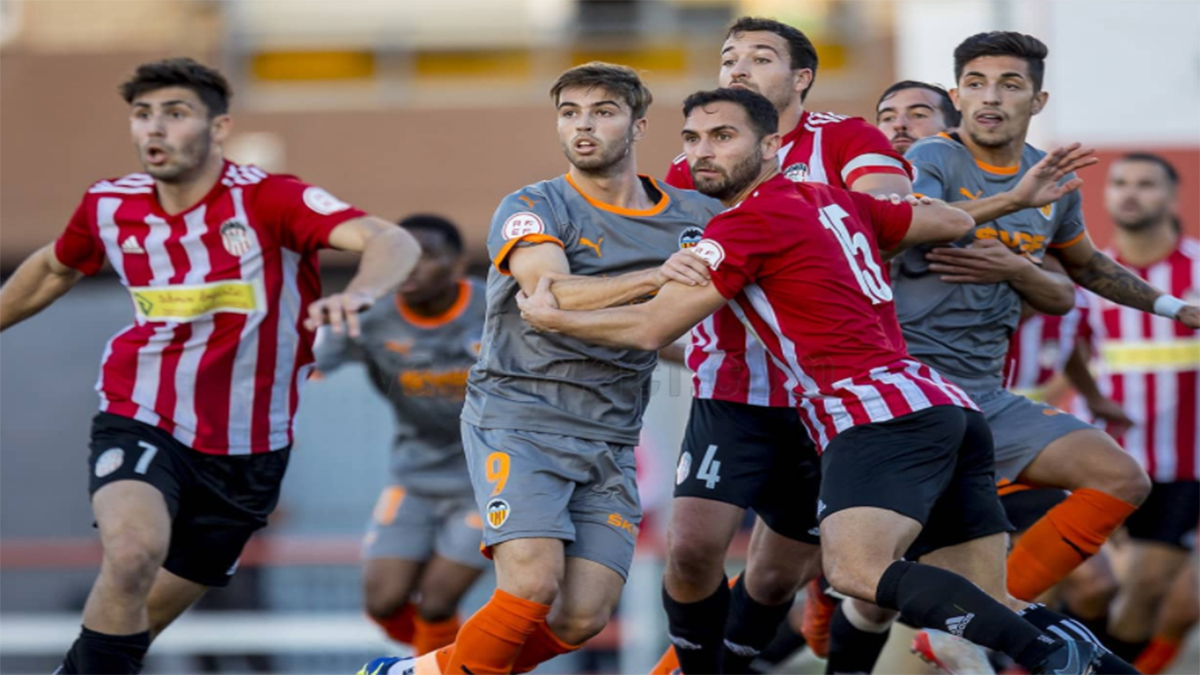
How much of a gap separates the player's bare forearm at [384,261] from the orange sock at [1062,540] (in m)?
2.46

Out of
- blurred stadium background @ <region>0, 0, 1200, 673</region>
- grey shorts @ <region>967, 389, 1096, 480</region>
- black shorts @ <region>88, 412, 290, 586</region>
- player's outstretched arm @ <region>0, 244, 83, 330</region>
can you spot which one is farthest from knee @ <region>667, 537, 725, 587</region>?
blurred stadium background @ <region>0, 0, 1200, 673</region>

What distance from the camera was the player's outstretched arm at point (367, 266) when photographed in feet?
16.4

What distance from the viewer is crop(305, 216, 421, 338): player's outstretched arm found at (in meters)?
4.99

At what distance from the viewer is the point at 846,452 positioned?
4918 mm

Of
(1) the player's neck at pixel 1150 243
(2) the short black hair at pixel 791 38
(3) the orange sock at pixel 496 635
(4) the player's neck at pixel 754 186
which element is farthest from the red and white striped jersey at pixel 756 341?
(1) the player's neck at pixel 1150 243

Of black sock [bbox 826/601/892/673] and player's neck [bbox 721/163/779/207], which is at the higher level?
player's neck [bbox 721/163/779/207]

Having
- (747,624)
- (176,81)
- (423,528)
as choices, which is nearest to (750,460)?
(747,624)

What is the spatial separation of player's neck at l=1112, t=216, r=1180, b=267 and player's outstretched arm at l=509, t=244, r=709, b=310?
473cm

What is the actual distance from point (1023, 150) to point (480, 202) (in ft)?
29.7

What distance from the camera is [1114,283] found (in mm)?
6180

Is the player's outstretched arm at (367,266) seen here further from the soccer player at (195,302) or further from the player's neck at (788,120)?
the player's neck at (788,120)

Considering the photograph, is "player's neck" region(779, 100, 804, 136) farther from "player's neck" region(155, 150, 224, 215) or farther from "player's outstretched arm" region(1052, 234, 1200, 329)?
"player's neck" region(155, 150, 224, 215)

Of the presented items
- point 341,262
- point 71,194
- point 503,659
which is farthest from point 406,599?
point 71,194

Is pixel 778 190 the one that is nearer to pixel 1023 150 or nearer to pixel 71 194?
pixel 1023 150
